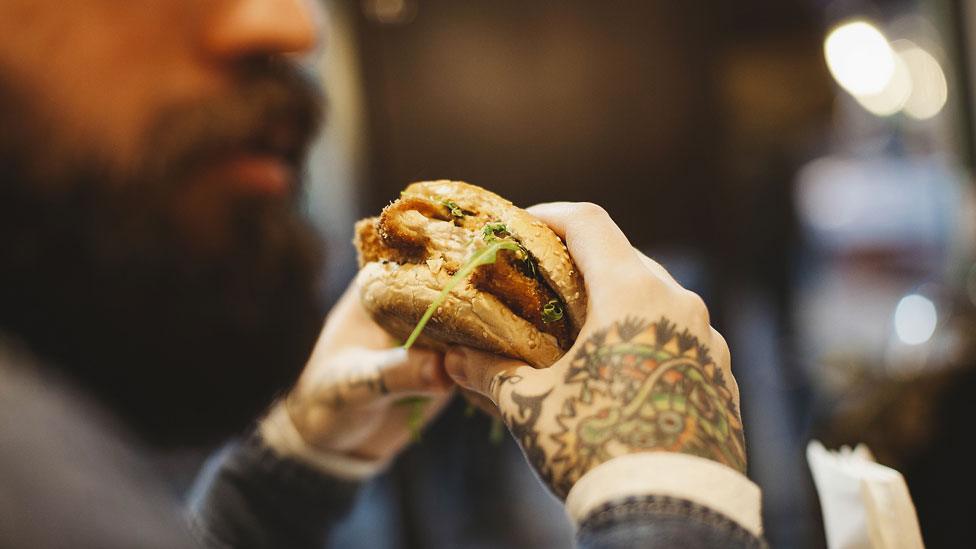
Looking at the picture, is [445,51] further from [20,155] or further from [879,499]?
[879,499]

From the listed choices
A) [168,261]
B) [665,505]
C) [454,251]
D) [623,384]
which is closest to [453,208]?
[454,251]

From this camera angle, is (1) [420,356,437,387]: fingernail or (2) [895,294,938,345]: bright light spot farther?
(2) [895,294,938,345]: bright light spot

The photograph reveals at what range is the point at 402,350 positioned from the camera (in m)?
0.97

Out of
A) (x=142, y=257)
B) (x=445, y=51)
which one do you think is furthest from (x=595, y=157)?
(x=142, y=257)

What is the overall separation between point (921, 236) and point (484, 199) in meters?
4.20

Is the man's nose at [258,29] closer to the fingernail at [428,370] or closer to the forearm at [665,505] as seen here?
the fingernail at [428,370]

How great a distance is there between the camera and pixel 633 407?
706mm

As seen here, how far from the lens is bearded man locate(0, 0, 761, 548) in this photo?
0.67 m

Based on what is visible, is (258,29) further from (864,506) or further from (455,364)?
(864,506)

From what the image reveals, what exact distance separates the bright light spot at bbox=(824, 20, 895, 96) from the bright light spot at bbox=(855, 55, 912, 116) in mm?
35

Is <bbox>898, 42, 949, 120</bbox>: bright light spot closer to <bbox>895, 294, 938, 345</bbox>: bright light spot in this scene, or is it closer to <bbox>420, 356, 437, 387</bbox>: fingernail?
<bbox>895, 294, 938, 345</bbox>: bright light spot

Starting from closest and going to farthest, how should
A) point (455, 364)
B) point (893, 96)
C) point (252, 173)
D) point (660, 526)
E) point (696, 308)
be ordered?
Answer: point (660, 526) → point (696, 308) → point (455, 364) → point (252, 173) → point (893, 96)

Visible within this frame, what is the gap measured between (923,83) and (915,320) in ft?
6.43

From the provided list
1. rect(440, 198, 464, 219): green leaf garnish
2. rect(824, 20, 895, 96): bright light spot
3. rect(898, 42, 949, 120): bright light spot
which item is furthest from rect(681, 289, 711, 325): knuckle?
rect(824, 20, 895, 96): bright light spot
